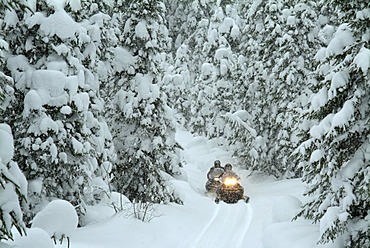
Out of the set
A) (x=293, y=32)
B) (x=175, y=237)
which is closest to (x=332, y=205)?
(x=175, y=237)

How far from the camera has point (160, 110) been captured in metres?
17.1

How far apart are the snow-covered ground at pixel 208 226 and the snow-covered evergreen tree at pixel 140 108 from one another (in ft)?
4.91

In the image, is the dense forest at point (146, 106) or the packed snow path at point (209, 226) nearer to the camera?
the dense forest at point (146, 106)

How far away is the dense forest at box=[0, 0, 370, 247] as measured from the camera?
9.55 m

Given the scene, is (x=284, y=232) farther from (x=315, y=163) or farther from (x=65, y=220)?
(x=65, y=220)

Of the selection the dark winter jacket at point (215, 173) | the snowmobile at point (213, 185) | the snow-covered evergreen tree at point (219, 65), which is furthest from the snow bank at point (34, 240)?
the snow-covered evergreen tree at point (219, 65)

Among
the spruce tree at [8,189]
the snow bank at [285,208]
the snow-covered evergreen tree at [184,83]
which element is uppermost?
the spruce tree at [8,189]

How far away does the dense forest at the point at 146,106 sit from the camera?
9.55 meters

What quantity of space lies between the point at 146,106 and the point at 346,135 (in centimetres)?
854

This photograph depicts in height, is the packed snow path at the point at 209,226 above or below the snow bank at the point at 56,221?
below

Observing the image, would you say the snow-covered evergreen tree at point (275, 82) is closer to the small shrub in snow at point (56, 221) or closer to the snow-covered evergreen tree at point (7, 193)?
the small shrub in snow at point (56, 221)

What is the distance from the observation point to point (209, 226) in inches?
609

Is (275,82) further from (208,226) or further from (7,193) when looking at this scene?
(7,193)

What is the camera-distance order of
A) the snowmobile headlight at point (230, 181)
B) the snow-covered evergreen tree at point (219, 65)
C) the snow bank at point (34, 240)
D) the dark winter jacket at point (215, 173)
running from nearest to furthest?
the snow bank at point (34, 240), the snowmobile headlight at point (230, 181), the dark winter jacket at point (215, 173), the snow-covered evergreen tree at point (219, 65)
